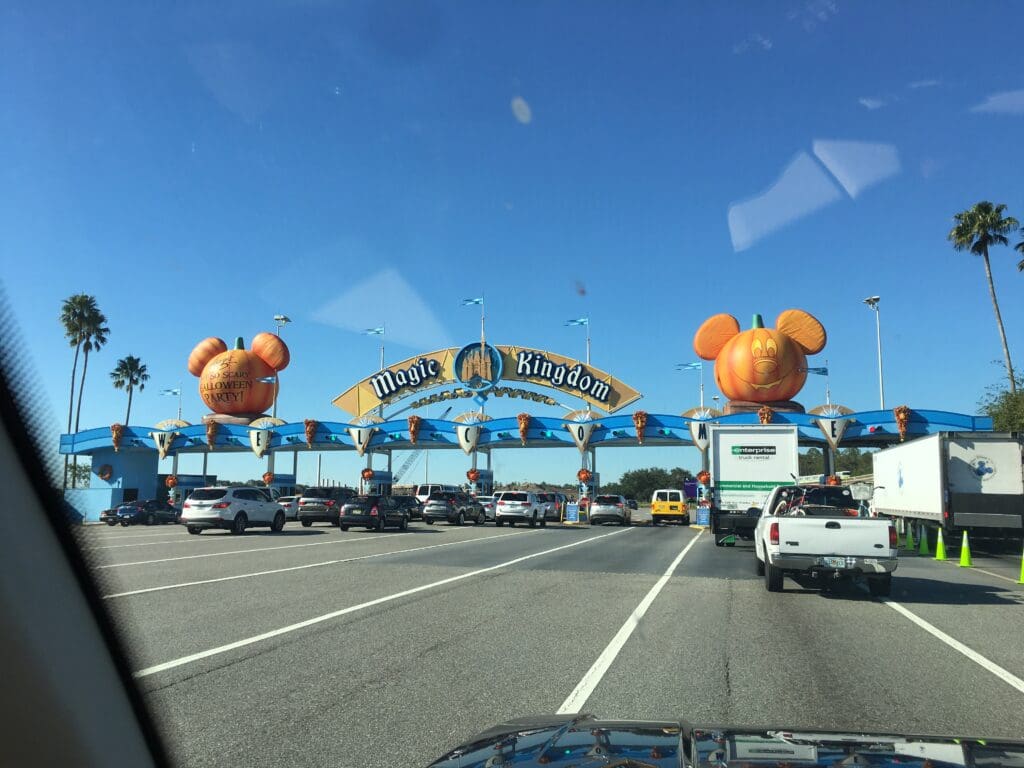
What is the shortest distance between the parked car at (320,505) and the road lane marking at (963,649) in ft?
85.6

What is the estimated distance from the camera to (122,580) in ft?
41.2

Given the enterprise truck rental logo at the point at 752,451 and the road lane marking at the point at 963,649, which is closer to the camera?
the road lane marking at the point at 963,649

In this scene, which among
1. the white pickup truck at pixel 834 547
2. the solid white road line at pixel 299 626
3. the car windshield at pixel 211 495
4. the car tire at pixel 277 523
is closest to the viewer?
the solid white road line at pixel 299 626

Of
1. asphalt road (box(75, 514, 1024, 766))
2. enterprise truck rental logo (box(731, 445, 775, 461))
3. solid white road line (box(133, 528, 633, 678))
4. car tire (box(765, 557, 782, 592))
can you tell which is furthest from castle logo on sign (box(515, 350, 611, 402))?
car tire (box(765, 557, 782, 592))

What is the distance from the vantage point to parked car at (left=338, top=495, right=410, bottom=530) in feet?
100.0

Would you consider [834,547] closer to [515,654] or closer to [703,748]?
[515,654]

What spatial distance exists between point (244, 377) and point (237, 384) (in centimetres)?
64

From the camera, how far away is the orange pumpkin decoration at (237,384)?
160 ft

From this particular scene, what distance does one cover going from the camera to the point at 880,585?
1266 cm

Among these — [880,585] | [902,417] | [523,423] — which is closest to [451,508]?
[523,423]

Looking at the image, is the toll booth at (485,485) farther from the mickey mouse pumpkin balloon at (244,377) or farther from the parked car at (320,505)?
the parked car at (320,505)

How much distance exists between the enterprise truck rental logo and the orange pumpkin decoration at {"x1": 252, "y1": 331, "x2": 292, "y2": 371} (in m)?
33.8

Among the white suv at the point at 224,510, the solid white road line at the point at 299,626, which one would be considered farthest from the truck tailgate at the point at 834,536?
the white suv at the point at 224,510

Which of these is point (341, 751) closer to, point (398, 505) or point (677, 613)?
point (677, 613)
